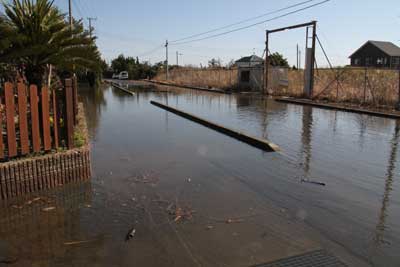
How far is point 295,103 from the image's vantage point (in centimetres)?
2003

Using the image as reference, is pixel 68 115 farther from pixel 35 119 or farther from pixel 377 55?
pixel 377 55

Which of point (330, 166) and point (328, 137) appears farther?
point (328, 137)

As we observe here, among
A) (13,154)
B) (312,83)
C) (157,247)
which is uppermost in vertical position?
(312,83)

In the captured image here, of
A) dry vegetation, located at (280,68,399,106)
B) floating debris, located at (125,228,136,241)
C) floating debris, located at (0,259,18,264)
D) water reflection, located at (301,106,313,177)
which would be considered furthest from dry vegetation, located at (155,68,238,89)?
floating debris, located at (0,259,18,264)

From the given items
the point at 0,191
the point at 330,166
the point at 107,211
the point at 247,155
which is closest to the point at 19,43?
the point at 0,191

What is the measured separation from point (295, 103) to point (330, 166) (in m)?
13.6

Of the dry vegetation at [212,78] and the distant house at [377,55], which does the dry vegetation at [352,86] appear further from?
the distant house at [377,55]

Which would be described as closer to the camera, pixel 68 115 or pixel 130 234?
pixel 130 234

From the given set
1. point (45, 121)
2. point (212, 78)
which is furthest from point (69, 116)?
point (212, 78)

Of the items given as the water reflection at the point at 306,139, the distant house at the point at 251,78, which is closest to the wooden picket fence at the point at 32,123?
the water reflection at the point at 306,139

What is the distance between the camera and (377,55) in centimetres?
6344

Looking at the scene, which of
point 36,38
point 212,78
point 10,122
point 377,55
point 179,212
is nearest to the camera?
point 179,212

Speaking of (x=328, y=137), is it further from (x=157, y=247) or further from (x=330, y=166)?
(x=157, y=247)

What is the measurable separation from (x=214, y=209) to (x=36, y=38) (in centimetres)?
613
